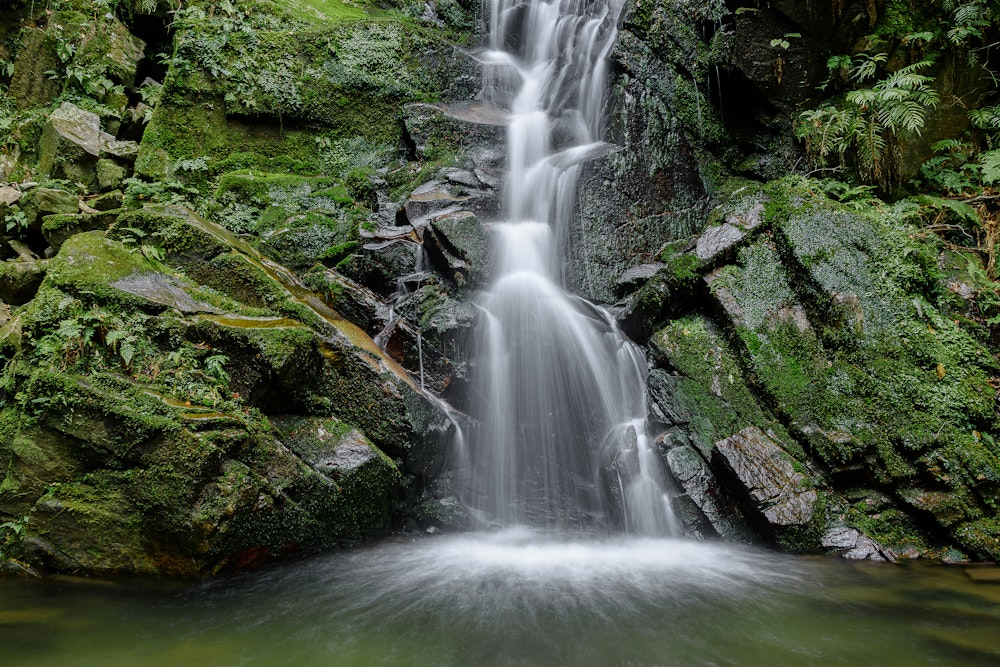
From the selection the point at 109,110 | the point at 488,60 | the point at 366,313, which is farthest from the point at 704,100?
the point at 109,110

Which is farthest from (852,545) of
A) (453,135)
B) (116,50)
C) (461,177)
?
(116,50)

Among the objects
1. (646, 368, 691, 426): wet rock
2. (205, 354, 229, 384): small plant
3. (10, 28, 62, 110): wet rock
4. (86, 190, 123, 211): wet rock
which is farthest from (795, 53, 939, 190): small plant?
(10, 28, 62, 110): wet rock

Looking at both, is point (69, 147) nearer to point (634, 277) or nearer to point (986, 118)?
point (634, 277)

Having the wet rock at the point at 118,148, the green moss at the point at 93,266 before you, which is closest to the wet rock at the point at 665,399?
the green moss at the point at 93,266

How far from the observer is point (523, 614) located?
12.1ft

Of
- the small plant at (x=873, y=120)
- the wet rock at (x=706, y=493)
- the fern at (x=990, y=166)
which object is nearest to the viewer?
the wet rock at (x=706, y=493)

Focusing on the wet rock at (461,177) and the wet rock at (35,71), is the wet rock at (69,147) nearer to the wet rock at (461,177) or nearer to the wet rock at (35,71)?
the wet rock at (35,71)

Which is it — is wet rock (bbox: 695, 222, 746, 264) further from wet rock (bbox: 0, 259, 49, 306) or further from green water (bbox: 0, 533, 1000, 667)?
wet rock (bbox: 0, 259, 49, 306)

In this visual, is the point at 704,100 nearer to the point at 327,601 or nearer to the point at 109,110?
the point at 327,601

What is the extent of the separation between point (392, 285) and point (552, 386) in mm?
2611

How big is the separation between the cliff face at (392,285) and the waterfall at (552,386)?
33cm

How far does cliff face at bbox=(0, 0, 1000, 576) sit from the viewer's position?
13.6 ft

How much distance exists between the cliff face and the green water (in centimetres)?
42

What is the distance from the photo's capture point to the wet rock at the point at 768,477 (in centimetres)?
493
